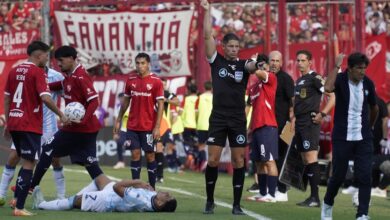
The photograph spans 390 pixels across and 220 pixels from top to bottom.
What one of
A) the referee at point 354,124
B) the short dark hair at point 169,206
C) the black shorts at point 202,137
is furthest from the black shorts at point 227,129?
the black shorts at point 202,137

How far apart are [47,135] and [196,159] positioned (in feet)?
Answer: 35.3

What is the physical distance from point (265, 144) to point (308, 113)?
2.74 ft

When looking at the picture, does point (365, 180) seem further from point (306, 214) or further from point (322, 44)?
point (322, 44)

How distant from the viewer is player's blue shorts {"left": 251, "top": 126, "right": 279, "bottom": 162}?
659 inches

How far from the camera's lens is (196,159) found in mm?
27109

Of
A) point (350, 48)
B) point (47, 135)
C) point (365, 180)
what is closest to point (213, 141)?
point (365, 180)

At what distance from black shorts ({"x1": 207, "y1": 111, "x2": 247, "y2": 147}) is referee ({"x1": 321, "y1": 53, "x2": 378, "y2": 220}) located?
1.35m

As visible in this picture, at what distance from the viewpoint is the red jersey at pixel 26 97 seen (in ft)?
45.1

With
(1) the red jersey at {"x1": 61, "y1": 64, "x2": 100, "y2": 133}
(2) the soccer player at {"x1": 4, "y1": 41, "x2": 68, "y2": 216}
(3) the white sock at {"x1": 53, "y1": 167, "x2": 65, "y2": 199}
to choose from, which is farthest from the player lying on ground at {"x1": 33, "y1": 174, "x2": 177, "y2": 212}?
(3) the white sock at {"x1": 53, "y1": 167, "x2": 65, "y2": 199}

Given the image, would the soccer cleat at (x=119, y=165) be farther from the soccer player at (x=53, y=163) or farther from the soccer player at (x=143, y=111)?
the soccer player at (x=53, y=163)

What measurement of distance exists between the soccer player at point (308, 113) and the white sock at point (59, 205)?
12.2 feet

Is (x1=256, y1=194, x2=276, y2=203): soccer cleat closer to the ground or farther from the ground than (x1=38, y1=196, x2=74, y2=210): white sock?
closer to the ground

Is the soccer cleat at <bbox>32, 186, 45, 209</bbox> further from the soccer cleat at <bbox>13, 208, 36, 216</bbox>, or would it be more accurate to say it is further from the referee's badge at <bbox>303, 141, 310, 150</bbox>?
the referee's badge at <bbox>303, 141, 310, 150</bbox>

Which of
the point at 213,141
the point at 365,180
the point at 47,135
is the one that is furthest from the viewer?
the point at 47,135
